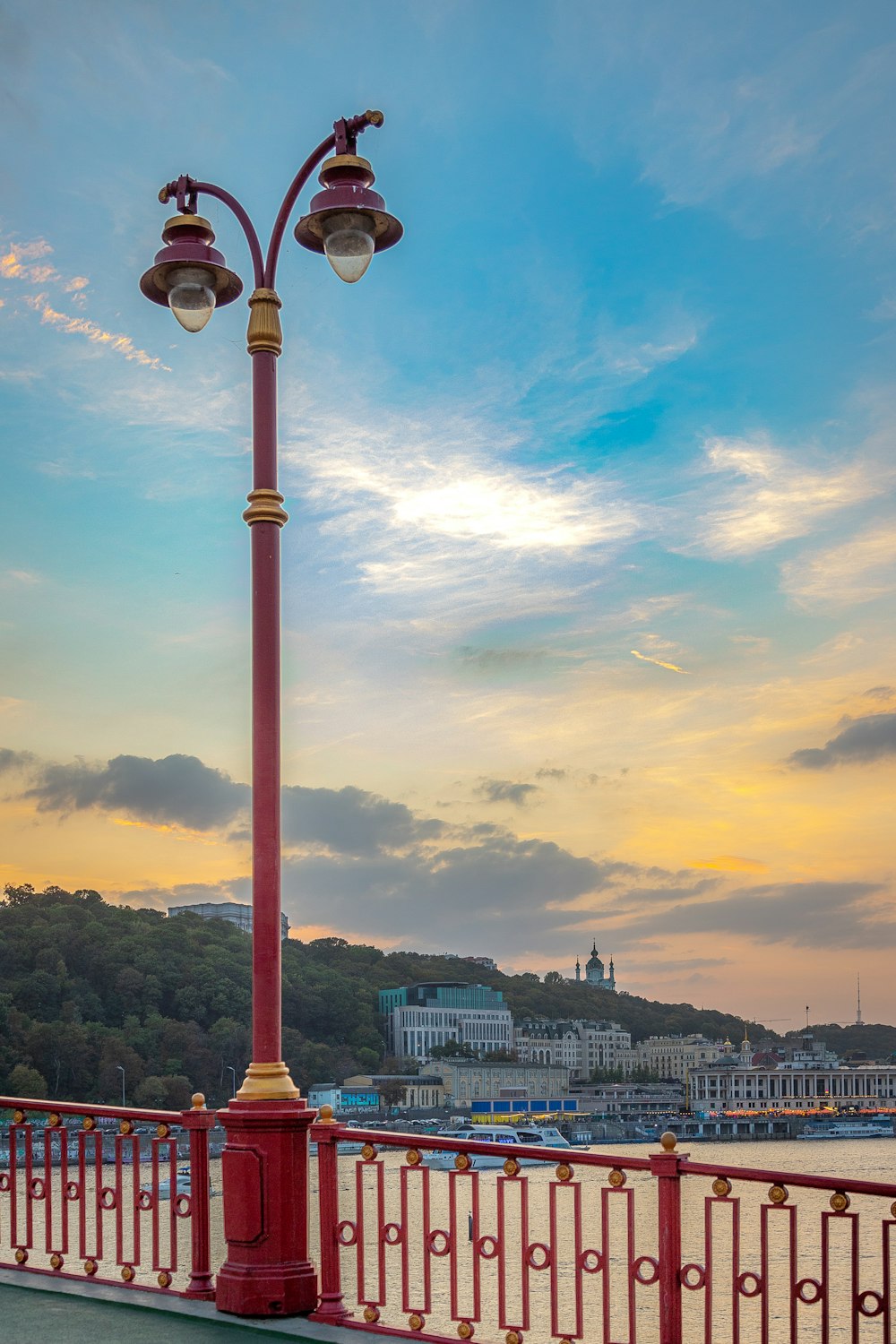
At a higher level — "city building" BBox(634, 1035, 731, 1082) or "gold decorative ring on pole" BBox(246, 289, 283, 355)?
"gold decorative ring on pole" BBox(246, 289, 283, 355)

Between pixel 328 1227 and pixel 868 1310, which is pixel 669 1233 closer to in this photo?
pixel 868 1310

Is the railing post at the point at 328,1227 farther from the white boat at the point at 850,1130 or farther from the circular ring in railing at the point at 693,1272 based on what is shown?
the white boat at the point at 850,1130

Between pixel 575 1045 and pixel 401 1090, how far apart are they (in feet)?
192

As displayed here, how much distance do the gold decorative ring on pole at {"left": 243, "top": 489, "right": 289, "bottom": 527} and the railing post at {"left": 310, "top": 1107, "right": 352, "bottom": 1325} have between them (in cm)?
284

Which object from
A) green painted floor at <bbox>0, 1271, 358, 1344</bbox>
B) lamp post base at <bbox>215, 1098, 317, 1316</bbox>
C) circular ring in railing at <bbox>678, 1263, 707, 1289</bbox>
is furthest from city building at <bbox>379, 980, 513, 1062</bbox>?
circular ring in railing at <bbox>678, 1263, 707, 1289</bbox>

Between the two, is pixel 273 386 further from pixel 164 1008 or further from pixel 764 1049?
pixel 764 1049

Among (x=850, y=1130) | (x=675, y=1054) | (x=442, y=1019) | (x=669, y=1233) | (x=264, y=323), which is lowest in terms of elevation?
(x=850, y=1130)

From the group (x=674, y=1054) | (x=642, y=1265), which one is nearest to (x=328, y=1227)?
(x=642, y=1265)

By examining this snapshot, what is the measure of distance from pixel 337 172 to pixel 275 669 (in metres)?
2.49

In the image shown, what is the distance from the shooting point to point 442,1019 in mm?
145500

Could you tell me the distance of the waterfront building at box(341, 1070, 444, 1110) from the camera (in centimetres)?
10219

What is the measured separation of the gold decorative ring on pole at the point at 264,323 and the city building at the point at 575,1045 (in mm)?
150668

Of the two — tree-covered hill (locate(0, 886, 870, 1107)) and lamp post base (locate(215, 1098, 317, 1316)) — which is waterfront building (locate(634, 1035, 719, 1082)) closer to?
tree-covered hill (locate(0, 886, 870, 1107))

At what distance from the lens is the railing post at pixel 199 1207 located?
252 inches
